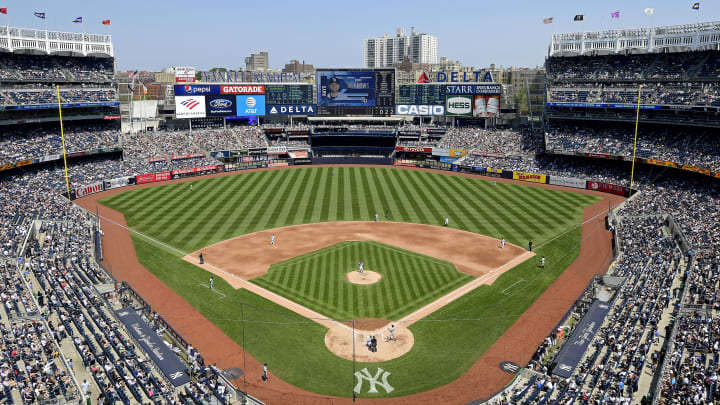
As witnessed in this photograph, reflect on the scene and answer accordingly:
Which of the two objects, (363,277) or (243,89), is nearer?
(363,277)

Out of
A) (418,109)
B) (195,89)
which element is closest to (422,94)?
(418,109)

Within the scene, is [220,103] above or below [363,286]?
above

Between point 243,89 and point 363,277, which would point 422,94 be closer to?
point 243,89

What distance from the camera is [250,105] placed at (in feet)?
278

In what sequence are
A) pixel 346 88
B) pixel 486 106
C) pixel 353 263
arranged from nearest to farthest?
pixel 353 263 → pixel 486 106 → pixel 346 88

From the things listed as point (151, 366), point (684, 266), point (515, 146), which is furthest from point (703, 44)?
point (151, 366)

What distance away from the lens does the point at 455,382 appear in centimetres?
2255

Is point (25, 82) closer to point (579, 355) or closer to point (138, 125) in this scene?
point (138, 125)

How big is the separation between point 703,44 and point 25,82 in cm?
8213

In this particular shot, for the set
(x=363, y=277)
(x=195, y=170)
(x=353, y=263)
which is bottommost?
(x=363, y=277)

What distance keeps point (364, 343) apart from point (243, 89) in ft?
220

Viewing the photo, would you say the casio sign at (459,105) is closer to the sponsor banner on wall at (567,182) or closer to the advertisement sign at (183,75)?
the sponsor banner on wall at (567,182)

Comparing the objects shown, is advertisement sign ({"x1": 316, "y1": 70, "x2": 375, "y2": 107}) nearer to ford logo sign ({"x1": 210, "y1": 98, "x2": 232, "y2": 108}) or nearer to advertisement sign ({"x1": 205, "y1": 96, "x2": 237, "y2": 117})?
advertisement sign ({"x1": 205, "y1": 96, "x2": 237, "y2": 117})

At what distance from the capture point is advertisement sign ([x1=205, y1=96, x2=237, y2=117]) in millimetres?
81750
